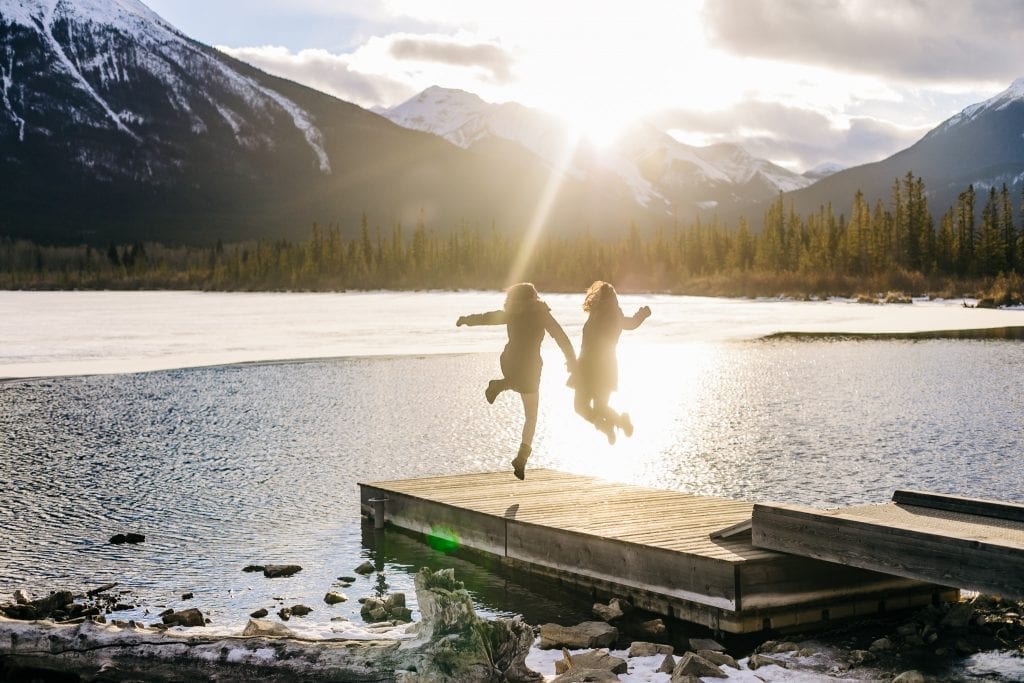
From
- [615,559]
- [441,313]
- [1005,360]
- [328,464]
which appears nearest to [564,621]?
[615,559]

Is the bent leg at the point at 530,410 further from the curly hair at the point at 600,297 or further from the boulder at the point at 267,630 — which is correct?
the boulder at the point at 267,630

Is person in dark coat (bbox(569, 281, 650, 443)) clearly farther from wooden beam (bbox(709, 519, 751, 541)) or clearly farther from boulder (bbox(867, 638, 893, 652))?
boulder (bbox(867, 638, 893, 652))

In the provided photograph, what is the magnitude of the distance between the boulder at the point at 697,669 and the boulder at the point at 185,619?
17.0 feet

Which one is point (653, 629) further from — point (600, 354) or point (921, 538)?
point (600, 354)

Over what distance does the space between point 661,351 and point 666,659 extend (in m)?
40.3

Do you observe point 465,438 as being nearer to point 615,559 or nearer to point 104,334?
point 615,559

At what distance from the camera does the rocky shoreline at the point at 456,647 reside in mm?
9320

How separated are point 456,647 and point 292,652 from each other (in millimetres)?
1596

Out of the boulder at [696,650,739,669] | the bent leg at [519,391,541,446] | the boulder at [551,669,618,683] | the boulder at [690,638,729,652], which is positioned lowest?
the boulder at [690,638,729,652]

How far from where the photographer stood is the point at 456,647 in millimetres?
9102

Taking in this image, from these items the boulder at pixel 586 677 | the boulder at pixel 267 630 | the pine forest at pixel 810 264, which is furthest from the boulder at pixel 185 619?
the pine forest at pixel 810 264

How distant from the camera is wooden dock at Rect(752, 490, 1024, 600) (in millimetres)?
9508

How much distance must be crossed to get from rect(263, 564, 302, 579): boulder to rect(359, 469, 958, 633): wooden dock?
2.35 metres

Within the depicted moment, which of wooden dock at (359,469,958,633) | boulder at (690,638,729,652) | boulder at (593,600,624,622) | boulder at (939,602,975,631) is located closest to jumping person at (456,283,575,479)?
wooden dock at (359,469,958,633)
